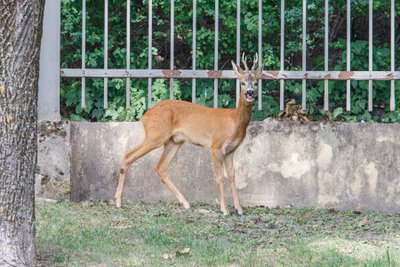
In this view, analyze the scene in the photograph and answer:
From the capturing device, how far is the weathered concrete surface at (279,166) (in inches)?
366

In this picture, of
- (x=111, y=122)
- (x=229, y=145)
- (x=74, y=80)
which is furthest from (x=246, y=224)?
(x=74, y=80)

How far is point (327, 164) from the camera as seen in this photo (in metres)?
9.35

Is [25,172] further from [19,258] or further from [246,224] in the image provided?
[246,224]

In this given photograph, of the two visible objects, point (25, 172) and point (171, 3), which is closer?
point (25, 172)

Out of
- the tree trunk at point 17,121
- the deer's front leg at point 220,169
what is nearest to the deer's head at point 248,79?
the deer's front leg at point 220,169

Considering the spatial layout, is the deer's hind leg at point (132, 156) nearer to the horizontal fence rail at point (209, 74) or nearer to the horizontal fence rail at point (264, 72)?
the horizontal fence rail at point (264, 72)

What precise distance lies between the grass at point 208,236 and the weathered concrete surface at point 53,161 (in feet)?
1.00

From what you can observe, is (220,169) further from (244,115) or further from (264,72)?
(264,72)

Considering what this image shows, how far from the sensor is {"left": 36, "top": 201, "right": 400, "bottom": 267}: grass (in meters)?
6.39

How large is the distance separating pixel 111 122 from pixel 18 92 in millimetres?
3886

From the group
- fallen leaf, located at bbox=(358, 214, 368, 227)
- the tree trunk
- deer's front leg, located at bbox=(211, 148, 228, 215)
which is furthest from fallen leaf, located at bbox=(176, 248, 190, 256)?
deer's front leg, located at bbox=(211, 148, 228, 215)

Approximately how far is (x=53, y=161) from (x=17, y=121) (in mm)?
3733

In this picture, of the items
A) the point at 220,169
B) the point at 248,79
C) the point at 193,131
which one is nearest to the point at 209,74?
the point at 248,79

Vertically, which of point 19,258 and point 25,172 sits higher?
point 25,172
